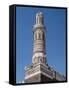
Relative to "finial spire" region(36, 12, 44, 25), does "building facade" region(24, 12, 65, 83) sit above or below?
below

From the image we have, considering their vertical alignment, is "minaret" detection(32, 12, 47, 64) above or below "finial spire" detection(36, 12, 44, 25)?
below

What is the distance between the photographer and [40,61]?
6.43 feet

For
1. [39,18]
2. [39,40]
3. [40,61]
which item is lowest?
[40,61]

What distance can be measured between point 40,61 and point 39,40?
147 millimetres

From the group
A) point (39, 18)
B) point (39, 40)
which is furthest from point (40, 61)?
point (39, 18)

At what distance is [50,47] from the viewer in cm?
198

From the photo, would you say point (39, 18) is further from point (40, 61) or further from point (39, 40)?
point (40, 61)

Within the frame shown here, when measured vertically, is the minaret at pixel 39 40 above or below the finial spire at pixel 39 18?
below

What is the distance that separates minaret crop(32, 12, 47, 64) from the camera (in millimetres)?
1937

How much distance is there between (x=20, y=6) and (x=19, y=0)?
0.05 meters

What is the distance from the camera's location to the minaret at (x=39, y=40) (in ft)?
6.35

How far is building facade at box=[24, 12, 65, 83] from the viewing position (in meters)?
1.93

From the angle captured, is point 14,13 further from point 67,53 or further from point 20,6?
point 67,53
